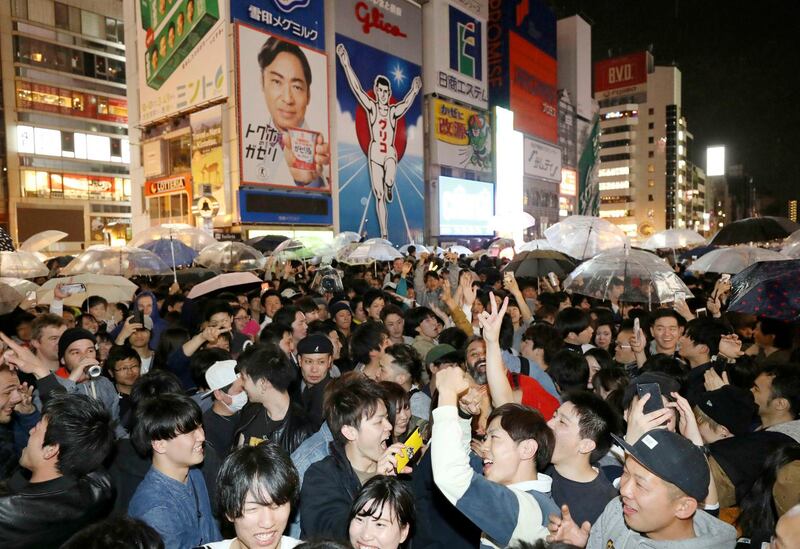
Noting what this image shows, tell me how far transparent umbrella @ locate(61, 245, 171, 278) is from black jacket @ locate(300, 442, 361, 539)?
7.17 m

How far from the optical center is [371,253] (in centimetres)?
1428

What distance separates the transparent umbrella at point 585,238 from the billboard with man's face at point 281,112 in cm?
1850

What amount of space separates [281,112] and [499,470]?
1056 inches

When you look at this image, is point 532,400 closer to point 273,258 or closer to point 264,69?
point 273,258

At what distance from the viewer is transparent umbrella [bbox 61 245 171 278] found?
27.7 ft

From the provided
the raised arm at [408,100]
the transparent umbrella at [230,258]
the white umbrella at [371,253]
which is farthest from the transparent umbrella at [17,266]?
the raised arm at [408,100]

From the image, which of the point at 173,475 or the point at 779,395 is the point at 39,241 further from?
the point at 779,395

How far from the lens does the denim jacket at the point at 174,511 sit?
2.46 meters

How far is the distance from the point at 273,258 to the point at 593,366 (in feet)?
34.1

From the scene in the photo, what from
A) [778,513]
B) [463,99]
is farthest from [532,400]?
[463,99]

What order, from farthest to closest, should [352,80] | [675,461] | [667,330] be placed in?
[352,80], [667,330], [675,461]

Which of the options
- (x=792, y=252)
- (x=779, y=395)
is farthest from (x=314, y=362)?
(x=792, y=252)

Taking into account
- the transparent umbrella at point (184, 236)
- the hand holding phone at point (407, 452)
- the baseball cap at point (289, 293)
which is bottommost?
the hand holding phone at point (407, 452)

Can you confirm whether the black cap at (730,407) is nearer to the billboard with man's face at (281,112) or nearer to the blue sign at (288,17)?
the billboard with man's face at (281,112)
